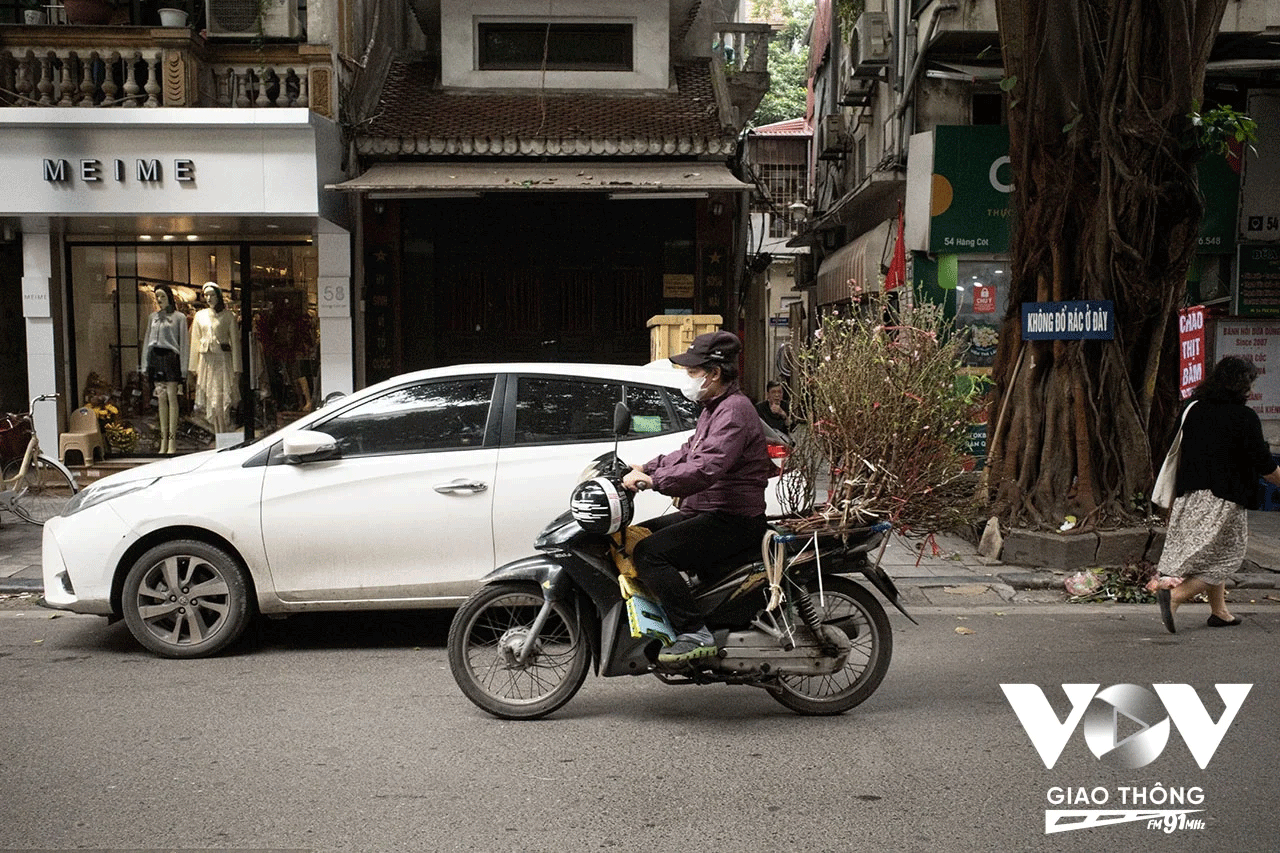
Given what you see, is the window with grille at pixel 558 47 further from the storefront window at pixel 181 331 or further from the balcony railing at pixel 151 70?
the storefront window at pixel 181 331

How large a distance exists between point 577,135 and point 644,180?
1698 mm

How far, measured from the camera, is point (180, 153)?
40.0 feet

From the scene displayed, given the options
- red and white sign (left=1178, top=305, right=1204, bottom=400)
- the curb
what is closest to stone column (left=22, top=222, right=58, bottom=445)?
the curb

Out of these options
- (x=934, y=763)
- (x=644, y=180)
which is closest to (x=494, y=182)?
(x=644, y=180)

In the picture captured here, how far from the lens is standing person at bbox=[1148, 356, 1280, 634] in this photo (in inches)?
271

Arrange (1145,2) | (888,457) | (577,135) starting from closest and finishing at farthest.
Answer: (888,457) < (1145,2) < (577,135)

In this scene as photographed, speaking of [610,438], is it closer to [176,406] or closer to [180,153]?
[180,153]

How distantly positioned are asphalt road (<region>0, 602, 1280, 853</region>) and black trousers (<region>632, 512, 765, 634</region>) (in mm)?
586

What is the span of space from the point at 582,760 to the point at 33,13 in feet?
42.6

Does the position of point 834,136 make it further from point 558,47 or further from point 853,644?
point 853,644

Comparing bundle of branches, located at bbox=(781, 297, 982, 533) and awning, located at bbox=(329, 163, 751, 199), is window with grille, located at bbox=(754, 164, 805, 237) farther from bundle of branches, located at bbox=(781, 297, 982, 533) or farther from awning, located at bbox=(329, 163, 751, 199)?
bundle of branches, located at bbox=(781, 297, 982, 533)

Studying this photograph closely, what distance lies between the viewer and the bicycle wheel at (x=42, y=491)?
989 cm

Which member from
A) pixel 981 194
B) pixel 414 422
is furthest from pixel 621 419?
pixel 981 194

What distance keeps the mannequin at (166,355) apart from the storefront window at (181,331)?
1cm
